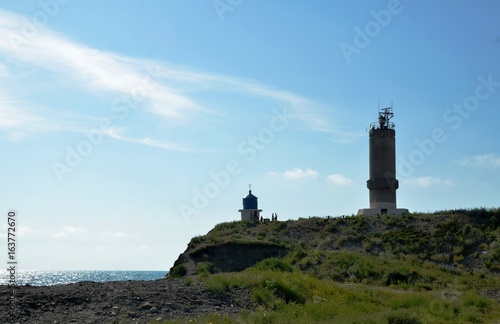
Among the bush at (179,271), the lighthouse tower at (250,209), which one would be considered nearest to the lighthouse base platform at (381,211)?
the lighthouse tower at (250,209)

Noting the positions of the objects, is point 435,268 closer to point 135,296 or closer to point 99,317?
point 135,296

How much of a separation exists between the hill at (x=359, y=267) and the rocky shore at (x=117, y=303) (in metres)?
0.61

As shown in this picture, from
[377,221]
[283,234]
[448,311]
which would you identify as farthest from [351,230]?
[448,311]

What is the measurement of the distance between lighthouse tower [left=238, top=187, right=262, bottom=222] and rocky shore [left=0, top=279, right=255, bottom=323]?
4203 cm

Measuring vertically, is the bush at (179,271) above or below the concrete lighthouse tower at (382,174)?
below

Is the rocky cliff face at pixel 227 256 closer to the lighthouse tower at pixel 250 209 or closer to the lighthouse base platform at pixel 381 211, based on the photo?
the lighthouse base platform at pixel 381 211

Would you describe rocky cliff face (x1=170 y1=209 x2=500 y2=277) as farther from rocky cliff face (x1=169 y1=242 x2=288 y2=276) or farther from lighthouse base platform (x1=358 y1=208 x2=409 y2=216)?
lighthouse base platform (x1=358 y1=208 x2=409 y2=216)

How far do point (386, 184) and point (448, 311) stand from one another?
34.4 m

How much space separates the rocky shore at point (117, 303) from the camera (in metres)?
14.0

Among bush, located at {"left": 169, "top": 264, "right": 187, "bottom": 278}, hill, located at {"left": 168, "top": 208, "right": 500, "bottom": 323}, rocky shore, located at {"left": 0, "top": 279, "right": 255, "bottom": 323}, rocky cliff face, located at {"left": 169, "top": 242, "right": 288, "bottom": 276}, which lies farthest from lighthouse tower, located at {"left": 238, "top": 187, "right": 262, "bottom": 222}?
rocky shore, located at {"left": 0, "top": 279, "right": 255, "bottom": 323}

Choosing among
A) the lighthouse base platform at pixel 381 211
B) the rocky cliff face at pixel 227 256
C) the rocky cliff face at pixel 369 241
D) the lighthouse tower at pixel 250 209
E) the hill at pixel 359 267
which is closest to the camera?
the hill at pixel 359 267

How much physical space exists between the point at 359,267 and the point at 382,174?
2171cm

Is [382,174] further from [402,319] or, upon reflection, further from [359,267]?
[402,319]

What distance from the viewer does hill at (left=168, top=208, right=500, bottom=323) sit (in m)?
18.3
